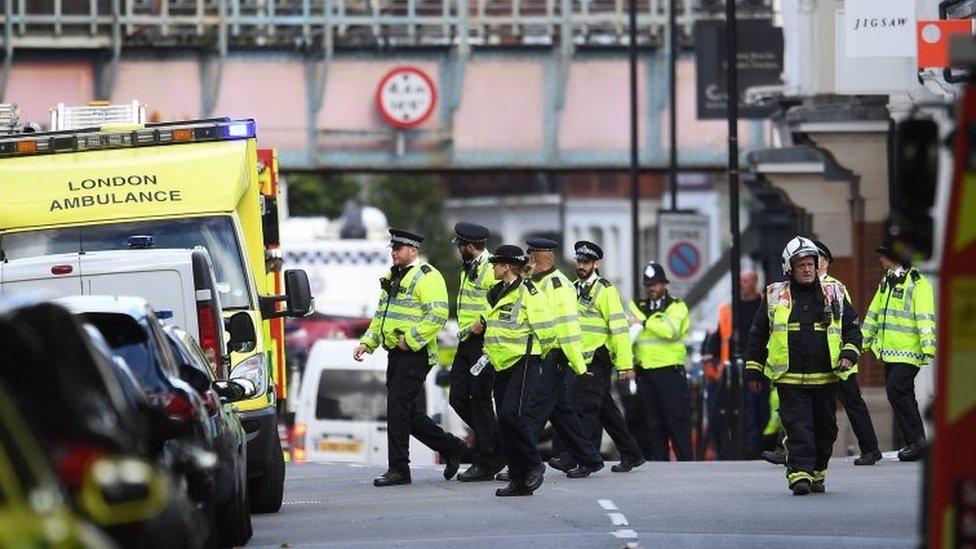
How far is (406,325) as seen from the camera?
67.5ft

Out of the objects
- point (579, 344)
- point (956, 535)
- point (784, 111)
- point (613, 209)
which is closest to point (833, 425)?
point (579, 344)

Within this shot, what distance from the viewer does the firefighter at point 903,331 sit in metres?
22.4

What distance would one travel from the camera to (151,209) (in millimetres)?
20125

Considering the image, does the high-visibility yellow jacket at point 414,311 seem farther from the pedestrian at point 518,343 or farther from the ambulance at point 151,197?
the pedestrian at point 518,343

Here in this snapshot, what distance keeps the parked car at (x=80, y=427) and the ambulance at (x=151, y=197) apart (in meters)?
9.82

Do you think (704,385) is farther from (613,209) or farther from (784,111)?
(613,209)

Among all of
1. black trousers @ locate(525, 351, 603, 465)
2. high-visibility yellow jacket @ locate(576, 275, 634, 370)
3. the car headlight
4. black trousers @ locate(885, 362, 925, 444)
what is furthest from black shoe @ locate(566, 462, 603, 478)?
the car headlight

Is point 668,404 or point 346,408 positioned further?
point 346,408

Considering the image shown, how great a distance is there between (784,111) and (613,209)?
99.2 m

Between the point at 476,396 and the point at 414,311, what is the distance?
94 cm

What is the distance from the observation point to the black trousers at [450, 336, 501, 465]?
21.0m

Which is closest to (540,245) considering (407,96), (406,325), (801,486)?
(406,325)

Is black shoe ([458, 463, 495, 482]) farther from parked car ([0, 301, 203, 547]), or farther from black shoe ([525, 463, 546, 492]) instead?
parked car ([0, 301, 203, 547])

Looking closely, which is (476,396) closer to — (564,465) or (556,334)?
(556,334)
